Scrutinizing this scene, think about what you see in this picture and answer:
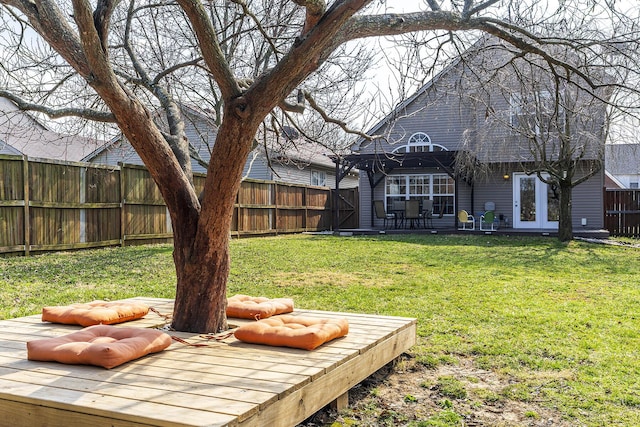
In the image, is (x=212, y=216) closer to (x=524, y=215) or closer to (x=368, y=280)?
(x=368, y=280)

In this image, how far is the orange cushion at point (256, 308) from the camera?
4613mm

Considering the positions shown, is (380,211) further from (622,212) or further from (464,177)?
(622,212)

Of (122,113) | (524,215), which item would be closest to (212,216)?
(122,113)

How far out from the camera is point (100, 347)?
312 centimetres

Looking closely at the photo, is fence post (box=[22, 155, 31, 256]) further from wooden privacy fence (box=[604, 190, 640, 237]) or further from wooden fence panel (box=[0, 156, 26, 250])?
wooden privacy fence (box=[604, 190, 640, 237])

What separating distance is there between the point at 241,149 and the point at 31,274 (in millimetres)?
5586

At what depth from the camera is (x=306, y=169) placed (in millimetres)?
24969

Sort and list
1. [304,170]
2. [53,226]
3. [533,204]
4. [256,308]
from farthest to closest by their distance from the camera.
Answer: [304,170] < [533,204] < [53,226] < [256,308]

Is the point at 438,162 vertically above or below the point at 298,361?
above

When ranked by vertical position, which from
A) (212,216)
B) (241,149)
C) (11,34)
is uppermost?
(11,34)

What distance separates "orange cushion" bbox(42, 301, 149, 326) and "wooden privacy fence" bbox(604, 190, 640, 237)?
18.4 metres

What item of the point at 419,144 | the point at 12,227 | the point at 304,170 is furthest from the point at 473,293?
the point at 304,170

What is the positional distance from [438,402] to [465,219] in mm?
14954

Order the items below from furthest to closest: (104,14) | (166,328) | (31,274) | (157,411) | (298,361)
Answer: (31,274) → (166,328) → (104,14) → (298,361) → (157,411)
